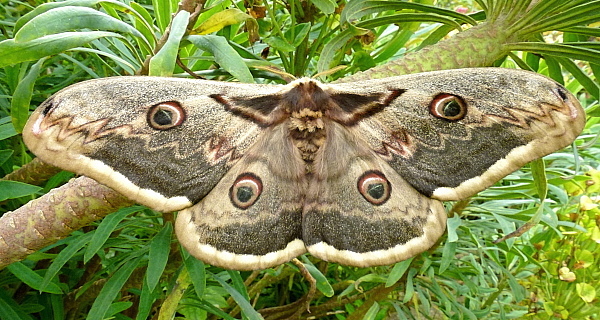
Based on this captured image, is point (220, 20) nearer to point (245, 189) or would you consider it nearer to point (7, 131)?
point (245, 189)

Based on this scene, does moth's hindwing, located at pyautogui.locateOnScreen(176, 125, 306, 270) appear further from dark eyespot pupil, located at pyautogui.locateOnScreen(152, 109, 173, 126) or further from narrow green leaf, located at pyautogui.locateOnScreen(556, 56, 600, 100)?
narrow green leaf, located at pyautogui.locateOnScreen(556, 56, 600, 100)

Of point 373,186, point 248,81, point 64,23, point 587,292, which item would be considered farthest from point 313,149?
point 587,292

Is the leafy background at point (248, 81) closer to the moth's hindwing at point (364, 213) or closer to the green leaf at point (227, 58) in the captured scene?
the green leaf at point (227, 58)

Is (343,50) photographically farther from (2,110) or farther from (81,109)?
(2,110)

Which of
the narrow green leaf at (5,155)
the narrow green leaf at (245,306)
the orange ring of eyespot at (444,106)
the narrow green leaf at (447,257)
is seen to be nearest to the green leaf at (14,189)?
the narrow green leaf at (5,155)

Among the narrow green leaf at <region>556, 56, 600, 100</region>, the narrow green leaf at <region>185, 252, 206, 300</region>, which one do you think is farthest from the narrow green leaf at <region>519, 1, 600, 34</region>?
the narrow green leaf at <region>185, 252, 206, 300</region>

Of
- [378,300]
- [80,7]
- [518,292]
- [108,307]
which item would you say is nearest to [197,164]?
[80,7]
